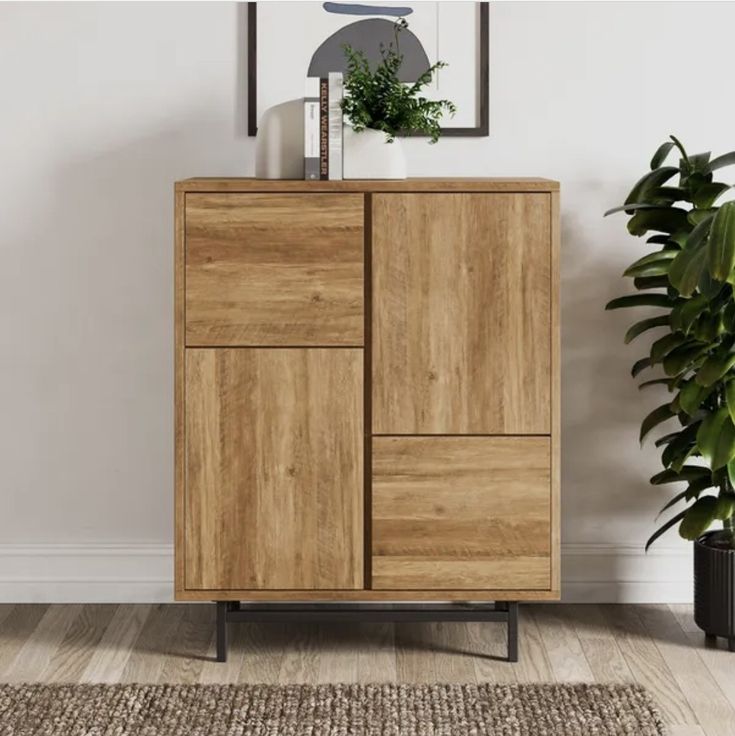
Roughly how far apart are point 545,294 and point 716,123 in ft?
2.87

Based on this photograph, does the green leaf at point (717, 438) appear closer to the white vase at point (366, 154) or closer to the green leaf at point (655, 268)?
the green leaf at point (655, 268)

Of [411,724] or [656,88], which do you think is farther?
[656,88]

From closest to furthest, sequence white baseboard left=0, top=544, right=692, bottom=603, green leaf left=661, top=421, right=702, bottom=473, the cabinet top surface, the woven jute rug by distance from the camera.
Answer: the woven jute rug
the cabinet top surface
green leaf left=661, top=421, right=702, bottom=473
white baseboard left=0, top=544, right=692, bottom=603

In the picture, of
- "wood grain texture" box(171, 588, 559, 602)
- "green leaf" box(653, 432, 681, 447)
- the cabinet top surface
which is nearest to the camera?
the cabinet top surface

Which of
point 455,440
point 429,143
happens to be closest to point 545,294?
point 455,440

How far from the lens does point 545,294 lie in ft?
9.39

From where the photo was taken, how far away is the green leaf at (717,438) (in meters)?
2.87

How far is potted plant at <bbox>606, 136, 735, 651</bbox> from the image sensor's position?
2.88 m

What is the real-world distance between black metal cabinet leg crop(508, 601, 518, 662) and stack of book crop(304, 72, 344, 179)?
1.15 meters

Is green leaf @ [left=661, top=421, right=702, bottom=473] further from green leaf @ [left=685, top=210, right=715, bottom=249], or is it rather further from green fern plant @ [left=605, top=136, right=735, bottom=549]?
green leaf @ [left=685, top=210, right=715, bottom=249]

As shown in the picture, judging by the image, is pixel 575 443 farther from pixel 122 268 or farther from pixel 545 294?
pixel 122 268

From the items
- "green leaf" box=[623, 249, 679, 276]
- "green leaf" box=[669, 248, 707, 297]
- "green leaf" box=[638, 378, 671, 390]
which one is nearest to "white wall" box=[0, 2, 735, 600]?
"green leaf" box=[638, 378, 671, 390]

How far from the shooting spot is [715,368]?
2848 mm

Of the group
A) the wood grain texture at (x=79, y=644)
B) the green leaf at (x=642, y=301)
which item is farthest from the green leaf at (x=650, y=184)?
the wood grain texture at (x=79, y=644)
